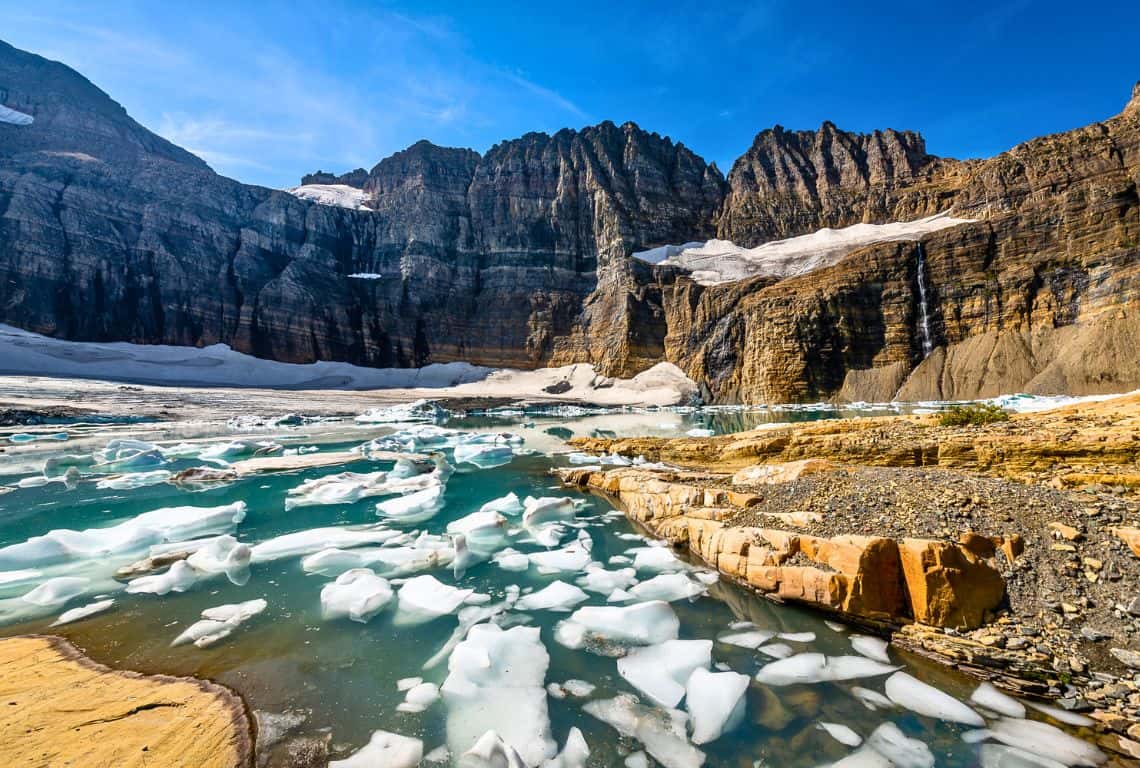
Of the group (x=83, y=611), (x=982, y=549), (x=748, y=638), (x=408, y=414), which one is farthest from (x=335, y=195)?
(x=982, y=549)

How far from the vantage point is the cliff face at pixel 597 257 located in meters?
46.8

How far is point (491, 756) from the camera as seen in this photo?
3279mm

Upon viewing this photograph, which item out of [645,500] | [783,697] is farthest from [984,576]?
[645,500]

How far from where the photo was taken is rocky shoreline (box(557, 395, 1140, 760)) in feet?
12.8

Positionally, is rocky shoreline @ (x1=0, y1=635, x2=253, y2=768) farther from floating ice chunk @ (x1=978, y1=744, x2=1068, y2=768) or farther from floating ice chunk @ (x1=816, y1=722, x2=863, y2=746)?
floating ice chunk @ (x1=978, y1=744, x2=1068, y2=768)

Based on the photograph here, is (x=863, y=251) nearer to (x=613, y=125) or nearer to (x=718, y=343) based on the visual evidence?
(x=718, y=343)

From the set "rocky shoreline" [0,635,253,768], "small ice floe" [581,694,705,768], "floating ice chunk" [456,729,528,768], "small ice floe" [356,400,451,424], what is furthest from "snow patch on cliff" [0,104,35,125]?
"small ice floe" [581,694,705,768]

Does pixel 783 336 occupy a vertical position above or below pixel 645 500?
above

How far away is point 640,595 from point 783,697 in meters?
2.29

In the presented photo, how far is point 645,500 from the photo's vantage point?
372 inches

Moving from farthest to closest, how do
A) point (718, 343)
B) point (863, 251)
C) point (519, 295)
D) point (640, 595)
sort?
point (519, 295)
point (718, 343)
point (863, 251)
point (640, 595)

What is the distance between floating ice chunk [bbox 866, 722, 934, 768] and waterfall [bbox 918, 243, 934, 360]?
6043 centimetres

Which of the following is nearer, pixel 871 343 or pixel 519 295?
pixel 871 343

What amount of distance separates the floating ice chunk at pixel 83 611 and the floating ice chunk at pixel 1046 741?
9.52 m
